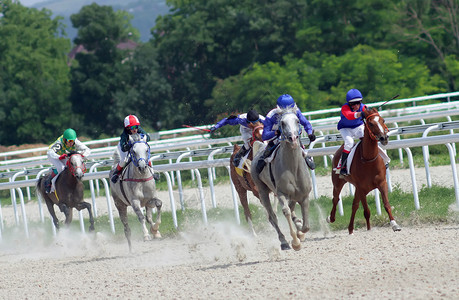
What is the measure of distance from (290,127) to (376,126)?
108cm

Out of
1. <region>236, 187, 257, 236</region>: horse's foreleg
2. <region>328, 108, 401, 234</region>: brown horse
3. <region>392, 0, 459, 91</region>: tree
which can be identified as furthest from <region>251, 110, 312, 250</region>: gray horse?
<region>392, 0, 459, 91</region>: tree

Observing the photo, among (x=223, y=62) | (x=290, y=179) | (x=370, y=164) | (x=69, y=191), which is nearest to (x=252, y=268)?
(x=290, y=179)

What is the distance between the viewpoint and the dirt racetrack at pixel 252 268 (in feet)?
20.2

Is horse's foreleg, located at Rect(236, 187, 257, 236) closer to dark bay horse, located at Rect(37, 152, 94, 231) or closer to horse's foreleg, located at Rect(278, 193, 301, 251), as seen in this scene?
horse's foreleg, located at Rect(278, 193, 301, 251)

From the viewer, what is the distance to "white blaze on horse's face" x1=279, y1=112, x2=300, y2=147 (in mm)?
8125

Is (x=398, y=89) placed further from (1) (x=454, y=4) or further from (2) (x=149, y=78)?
(2) (x=149, y=78)

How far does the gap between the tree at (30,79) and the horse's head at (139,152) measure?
2996 cm

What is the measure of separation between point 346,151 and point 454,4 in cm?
2250

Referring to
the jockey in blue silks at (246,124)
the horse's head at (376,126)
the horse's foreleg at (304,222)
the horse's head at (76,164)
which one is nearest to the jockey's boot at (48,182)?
the horse's head at (76,164)

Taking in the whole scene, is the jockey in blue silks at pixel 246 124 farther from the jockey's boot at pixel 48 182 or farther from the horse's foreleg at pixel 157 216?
the jockey's boot at pixel 48 182

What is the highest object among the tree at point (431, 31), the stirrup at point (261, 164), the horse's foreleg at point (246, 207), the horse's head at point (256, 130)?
the tree at point (431, 31)

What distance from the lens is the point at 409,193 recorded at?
10.7m

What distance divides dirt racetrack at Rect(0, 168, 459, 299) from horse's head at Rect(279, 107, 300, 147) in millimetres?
1097

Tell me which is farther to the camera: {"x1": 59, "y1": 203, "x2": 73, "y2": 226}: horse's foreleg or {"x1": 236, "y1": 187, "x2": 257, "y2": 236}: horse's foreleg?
{"x1": 59, "y1": 203, "x2": 73, "y2": 226}: horse's foreleg
